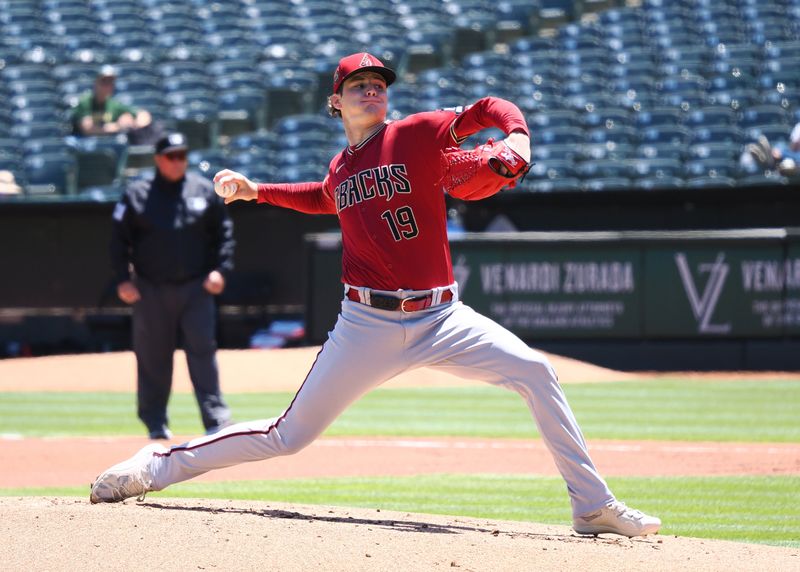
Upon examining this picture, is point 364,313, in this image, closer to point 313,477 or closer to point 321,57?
point 313,477

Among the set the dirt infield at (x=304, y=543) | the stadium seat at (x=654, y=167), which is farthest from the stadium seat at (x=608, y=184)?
the dirt infield at (x=304, y=543)

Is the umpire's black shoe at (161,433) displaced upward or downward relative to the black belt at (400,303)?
downward

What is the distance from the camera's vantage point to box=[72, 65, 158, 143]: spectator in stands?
57.2ft

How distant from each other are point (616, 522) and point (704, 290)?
10.5 meters

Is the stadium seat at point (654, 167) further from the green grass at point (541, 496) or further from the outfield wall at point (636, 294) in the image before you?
the green grass at point (541, 496)

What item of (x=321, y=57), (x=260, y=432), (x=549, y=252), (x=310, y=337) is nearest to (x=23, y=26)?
(x=321, y=57)

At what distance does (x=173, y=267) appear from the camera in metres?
9.15

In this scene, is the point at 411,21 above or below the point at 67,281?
above

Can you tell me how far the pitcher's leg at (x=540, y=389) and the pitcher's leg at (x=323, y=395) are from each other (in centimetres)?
28

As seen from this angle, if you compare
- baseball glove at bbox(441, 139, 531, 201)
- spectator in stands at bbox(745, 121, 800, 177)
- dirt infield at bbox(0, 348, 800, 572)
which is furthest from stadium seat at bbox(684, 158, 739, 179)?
baseball glove at bbox(441, 139, 531, 201)

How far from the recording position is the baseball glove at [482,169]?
467 cm

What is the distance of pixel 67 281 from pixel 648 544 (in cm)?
1330

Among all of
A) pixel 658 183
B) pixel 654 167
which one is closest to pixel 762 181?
pixel 658 183

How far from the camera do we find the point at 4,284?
17188 mm
